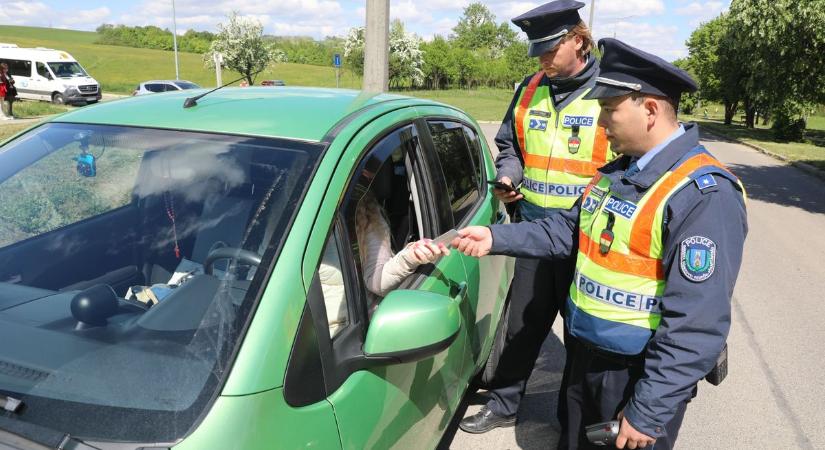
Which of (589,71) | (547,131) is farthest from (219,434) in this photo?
(589,71)

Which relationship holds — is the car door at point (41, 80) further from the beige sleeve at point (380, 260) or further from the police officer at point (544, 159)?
the beige sleeve at point (380, 260)

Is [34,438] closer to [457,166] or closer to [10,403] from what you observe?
[10,403]

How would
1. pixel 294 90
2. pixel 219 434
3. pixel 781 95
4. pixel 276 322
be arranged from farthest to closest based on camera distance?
pixel 781 95 < pixel 294 90 < pixel 276 322 < pixel 219 434

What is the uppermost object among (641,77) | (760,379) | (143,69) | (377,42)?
(143,69)

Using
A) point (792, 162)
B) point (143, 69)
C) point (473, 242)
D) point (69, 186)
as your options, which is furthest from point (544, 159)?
point (143, 69)

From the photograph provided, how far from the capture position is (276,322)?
4.39ft

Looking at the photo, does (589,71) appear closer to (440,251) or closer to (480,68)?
(440,251)

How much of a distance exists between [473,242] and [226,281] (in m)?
0.95

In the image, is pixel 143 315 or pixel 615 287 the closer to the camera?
pixel 143 315

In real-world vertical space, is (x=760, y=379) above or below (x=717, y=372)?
below

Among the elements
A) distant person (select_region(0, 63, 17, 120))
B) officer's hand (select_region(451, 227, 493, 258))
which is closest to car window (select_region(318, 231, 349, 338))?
officer's hand (select_region(451, 227, 493, 258))

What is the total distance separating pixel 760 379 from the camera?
3.92 meters

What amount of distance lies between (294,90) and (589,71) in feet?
4.76

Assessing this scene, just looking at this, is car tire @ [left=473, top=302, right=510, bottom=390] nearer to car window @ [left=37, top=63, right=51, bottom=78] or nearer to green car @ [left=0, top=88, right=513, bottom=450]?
green car @ [left=0, top=88, right=513, bottom=450]
